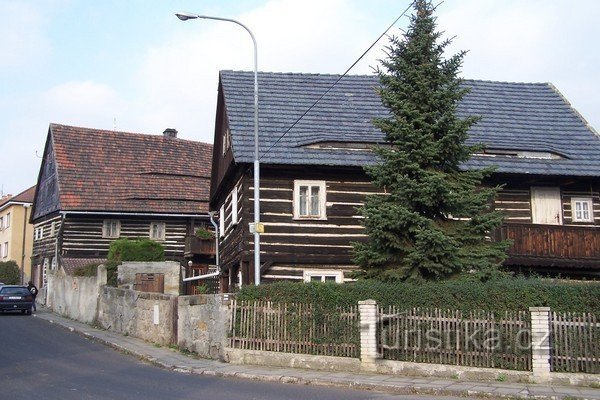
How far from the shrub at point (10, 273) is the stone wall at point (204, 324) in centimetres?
3843

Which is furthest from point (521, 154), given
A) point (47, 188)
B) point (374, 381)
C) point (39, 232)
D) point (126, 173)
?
point (39, 232)

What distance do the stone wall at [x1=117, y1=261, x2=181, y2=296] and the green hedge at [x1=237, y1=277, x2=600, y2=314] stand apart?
13.6 m

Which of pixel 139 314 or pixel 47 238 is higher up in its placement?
pixel 47 238

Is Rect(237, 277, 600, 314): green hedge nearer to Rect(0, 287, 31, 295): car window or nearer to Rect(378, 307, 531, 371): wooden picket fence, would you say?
Rect(378, 307, 531, 371): wooden picket fence

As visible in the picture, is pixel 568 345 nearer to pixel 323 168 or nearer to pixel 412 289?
pixel 412 289

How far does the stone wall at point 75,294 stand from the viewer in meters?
27.4

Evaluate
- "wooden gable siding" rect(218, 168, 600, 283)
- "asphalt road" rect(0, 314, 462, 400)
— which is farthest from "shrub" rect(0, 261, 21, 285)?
"asphalt road" rect(0, 314, 462, 400)

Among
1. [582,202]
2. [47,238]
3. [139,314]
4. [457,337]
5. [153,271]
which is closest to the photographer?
[457,337]

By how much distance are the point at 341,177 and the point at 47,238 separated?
2747cm

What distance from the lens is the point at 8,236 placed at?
5862cm

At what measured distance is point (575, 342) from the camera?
13406mm

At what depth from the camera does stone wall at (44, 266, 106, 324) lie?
2736 centimetres

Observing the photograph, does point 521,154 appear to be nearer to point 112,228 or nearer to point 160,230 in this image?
point 160,230

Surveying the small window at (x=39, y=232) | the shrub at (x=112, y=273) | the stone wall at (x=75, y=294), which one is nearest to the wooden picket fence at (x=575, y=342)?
the stone wall at (x=75, y=294)
